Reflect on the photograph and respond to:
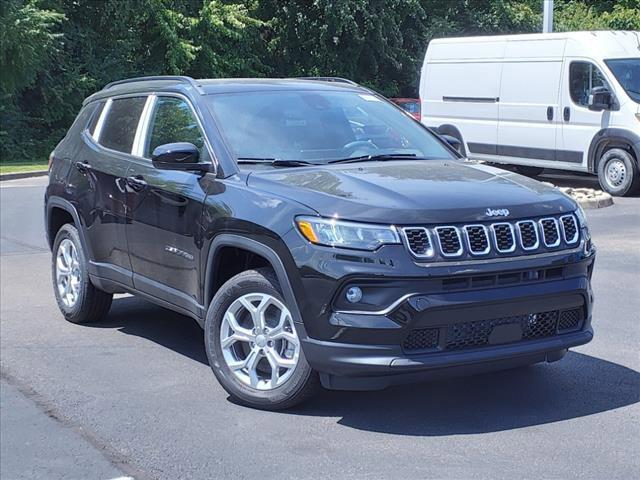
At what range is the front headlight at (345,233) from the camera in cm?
471

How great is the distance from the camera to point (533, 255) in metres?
4.95

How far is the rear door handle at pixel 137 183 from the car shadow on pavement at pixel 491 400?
3.93ft

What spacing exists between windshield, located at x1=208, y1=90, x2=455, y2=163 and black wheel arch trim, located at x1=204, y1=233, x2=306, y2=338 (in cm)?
58

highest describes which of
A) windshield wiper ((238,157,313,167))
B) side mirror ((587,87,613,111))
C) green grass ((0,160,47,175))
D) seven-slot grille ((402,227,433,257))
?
windshield wiper ((238,157,313,167))

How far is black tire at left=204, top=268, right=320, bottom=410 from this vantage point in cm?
507

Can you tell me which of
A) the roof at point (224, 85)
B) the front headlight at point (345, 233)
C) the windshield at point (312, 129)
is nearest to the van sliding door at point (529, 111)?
the roof at point (224, 85)

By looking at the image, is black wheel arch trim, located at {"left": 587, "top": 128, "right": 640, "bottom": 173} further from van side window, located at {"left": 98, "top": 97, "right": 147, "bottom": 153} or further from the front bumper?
the front bumper

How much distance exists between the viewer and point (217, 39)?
33.2 meters

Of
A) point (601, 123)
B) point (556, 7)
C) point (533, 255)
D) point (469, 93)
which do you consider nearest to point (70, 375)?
point (533, 255)

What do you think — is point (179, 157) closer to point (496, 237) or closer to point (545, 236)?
point (496, 237)

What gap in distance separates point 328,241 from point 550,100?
12.0 m

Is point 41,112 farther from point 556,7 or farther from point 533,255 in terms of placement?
point 533,255

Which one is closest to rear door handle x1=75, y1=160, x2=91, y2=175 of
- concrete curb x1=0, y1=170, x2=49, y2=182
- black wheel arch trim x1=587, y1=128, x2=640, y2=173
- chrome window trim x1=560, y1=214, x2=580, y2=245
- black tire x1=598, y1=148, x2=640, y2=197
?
chrome window trim x1=560, y1=214, x2=580, y2=245

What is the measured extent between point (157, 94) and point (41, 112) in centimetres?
2327
